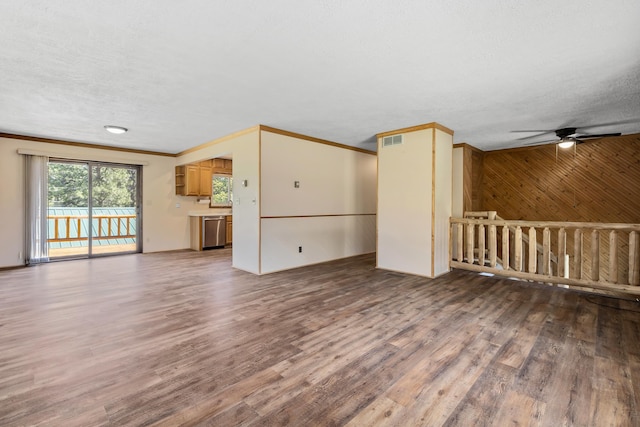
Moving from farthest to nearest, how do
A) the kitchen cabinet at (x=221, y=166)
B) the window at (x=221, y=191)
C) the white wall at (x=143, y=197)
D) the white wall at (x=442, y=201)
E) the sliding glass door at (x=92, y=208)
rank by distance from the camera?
the window at (x=221, y=191), the kitchen cabinet at (x=221, y=166), the sliding glass door at (x=92, y=208), the white wall at (x=143, y=197), the white wall at (x=442, y=201)

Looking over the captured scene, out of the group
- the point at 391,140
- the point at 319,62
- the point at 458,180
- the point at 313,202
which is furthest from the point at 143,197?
the point at 458,180

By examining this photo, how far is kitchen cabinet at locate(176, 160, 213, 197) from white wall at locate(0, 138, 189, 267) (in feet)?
0.68

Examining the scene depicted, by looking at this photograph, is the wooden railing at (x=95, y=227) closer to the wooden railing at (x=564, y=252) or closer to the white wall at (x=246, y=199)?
the white wall at (x=246, y=199)

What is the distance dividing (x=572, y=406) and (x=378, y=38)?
274cm

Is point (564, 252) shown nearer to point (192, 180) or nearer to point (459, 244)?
point (459, 244)

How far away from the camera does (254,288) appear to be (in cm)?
411

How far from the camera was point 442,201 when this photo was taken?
494 cm

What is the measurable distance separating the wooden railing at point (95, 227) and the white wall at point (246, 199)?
366 cm

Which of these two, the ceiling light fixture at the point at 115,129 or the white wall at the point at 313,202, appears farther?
the white wall at the point at 313,202

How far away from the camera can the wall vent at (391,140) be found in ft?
16.7

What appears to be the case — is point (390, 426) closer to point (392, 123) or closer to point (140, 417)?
point (140, 417)

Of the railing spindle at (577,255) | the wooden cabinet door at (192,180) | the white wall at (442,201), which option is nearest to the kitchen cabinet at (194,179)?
the wooden cabinet door at (192,180)

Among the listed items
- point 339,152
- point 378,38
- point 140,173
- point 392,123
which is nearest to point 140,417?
point 378,38

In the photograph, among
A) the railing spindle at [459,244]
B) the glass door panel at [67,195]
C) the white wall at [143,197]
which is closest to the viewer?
the railing spindle at [459,244]
